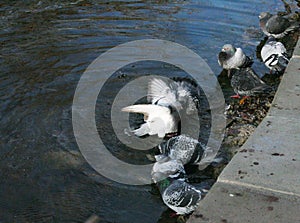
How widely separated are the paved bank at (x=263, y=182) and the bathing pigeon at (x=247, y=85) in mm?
2281

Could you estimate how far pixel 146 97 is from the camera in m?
6.75

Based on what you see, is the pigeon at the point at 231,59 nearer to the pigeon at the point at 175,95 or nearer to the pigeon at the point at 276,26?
the pigeon at the point at 175,95

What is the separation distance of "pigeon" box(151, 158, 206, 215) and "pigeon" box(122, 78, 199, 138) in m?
0.98

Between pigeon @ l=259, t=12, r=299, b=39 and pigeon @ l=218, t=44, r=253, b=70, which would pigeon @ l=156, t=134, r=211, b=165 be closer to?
pigeon @ l=218, t=44, r=253, b=70

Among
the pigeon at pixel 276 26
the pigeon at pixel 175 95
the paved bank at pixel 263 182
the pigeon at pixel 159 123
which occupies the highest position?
the paved bank at pixel 263 182

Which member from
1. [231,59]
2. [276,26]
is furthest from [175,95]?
[276,26]

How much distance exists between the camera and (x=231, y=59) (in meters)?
7.59

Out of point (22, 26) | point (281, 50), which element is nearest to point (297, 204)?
point (281, 50)

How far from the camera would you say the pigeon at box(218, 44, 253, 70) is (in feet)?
25.0

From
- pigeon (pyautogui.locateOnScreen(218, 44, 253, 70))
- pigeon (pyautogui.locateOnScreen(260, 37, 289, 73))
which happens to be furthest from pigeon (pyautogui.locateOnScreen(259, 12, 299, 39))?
pigeon (pyautogui.locateOnScreen(218, 44, 253, 70))

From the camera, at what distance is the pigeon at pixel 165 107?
19.1ft

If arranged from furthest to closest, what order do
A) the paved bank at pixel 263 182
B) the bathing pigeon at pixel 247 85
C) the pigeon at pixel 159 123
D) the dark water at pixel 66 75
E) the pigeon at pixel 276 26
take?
the pigeon at pixel 276 26 → the bathing pigeon at pixel 247 85 → the pigeon at pixel 159 123 → the dark water at pixel 66 75 → the paved bank at pixel 263 182

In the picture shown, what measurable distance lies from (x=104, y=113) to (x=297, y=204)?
354 cm

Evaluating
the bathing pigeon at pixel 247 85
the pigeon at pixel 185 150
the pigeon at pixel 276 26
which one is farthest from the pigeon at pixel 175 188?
the pigeon at pixel 276 26
